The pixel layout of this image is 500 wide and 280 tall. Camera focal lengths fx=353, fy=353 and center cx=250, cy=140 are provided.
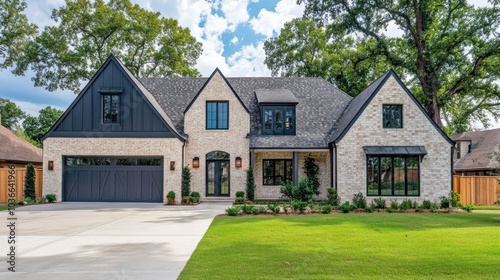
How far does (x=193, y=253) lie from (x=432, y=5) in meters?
25.5

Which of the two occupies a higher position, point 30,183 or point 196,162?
point 196,162

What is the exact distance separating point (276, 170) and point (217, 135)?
162 inches

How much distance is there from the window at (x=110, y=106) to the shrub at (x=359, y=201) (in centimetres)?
1337

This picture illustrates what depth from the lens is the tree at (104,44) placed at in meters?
31.6

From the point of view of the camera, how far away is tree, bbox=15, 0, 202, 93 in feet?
104

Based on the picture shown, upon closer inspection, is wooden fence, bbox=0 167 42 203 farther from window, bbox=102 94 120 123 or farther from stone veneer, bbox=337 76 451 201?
stone veneer, bbox=337 76 451 201

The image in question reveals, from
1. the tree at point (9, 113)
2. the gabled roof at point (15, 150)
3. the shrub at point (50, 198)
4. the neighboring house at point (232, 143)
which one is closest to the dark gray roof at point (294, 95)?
the neighboring house at point (232, 143)

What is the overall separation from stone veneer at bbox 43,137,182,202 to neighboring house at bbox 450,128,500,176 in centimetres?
2135

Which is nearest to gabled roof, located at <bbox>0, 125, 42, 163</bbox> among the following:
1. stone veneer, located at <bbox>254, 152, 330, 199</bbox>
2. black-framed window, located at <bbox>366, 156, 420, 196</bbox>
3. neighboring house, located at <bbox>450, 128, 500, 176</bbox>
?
stone veneer, located at <bbox>254, 152, 330, 199</bbox>

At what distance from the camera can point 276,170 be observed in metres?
21.2

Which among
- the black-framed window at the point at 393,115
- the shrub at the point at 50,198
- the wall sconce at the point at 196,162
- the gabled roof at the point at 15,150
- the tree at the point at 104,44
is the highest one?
the tree at the point at 104,44

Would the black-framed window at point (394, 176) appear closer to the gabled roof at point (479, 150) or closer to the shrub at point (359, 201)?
the shrub at point (359, 201)

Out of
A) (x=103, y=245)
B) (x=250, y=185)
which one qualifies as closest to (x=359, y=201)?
(x=250, y=185)

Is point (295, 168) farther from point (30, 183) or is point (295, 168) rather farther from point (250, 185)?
point (30, 183)
